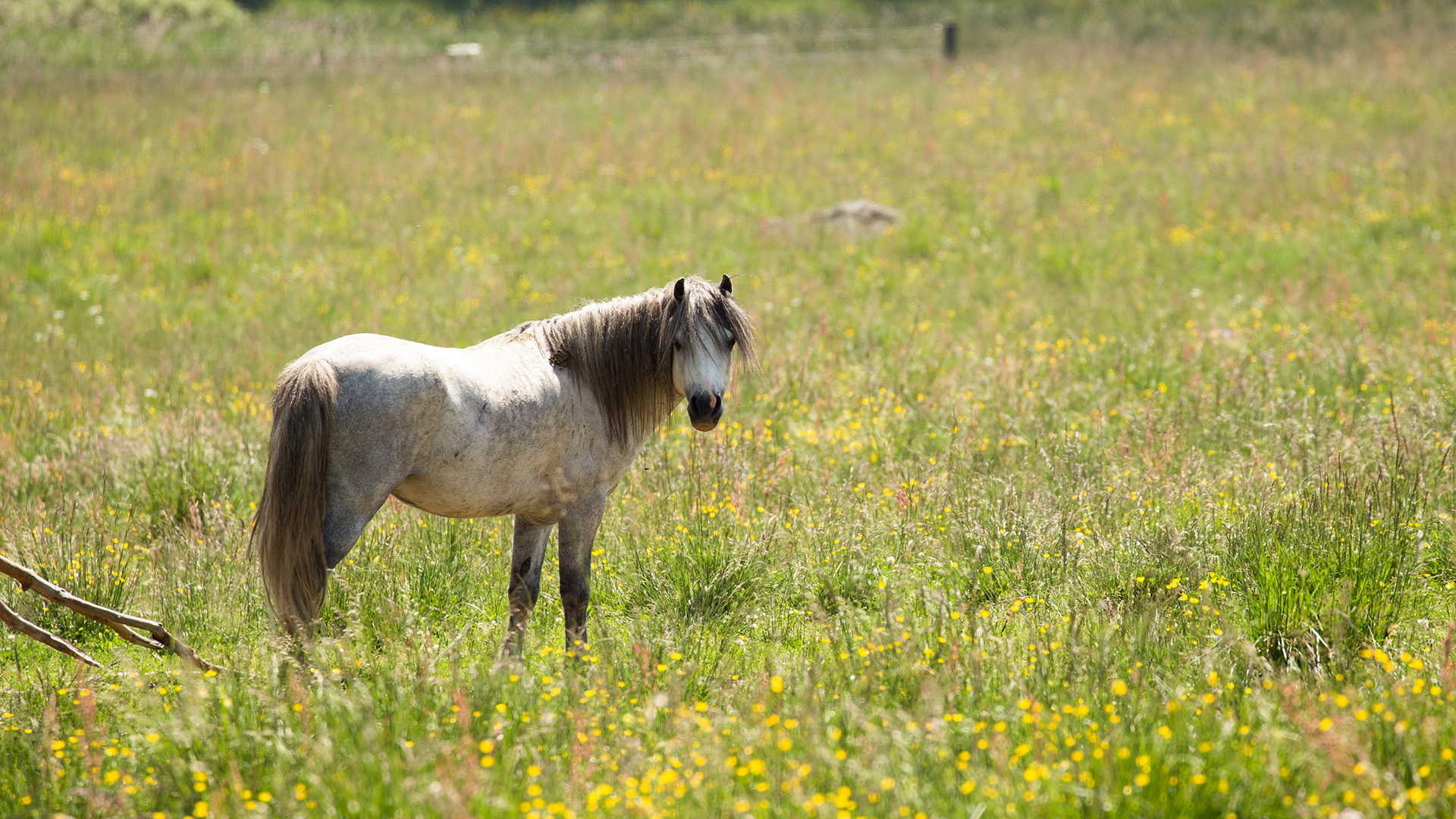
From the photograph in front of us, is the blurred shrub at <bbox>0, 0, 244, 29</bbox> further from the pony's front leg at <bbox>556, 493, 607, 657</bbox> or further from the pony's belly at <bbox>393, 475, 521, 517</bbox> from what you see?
the pony's front leg at <bbox>556, 493, 607, 657</bbox>

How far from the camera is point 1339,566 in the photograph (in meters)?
4.39

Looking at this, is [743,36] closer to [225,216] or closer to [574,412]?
[225,216]

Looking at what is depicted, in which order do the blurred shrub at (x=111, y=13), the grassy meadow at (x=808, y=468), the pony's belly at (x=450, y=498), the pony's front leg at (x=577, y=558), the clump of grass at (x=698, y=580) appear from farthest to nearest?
the blurred shrub at (x=111, y=13) < the clump of grass at (x=698, y=580) < the pony's front leg at (x=577, y=558) < the pony's belly at (x=450, y=498) < the grassy meadow at (x=808, y=468)

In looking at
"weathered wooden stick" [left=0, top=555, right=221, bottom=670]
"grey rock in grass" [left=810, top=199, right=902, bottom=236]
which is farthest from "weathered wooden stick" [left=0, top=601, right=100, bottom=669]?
"grey rock in grass" [left=810, top=199, right=902, bottom=236]

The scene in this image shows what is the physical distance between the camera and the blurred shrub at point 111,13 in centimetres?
2130

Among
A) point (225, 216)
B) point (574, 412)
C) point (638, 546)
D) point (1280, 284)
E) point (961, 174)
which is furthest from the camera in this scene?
point (961, 174)

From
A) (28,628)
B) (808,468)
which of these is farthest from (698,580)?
(28,628)

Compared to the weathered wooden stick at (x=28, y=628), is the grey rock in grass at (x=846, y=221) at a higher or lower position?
higher

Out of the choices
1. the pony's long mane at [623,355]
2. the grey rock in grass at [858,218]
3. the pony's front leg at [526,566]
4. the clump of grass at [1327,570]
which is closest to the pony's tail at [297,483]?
the pony's front leg at [526,566]

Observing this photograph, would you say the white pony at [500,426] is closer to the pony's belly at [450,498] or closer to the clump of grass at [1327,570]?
the pony's belly at [450,498]

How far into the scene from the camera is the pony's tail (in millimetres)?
3617

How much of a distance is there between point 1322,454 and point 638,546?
14.4ft

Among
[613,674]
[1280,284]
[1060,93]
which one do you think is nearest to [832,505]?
[613,674]

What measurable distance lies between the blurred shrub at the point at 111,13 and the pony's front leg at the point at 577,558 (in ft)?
75.7
